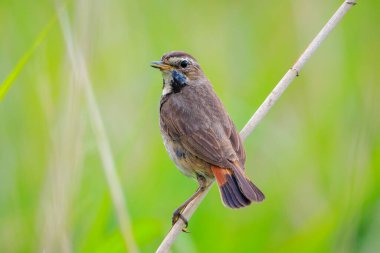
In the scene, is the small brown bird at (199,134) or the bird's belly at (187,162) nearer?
the small brown bird at (199,134)

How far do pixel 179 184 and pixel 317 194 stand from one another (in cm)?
104

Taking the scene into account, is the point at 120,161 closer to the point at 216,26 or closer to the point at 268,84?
the point at 268,84

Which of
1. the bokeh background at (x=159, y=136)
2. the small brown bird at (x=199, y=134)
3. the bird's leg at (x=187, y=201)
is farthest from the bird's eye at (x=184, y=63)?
the bird's leg at (x=187, y=201)

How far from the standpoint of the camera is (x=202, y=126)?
18.4 feet

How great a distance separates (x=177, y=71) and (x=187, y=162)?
2.54 feet

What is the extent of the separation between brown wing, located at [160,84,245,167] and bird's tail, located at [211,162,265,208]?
0.24 feet

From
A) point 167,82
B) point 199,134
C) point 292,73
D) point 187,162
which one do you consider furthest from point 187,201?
point 167,82

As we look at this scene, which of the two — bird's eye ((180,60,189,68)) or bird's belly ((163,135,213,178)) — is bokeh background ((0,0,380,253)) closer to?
bird's belly ((163,135,213,178))

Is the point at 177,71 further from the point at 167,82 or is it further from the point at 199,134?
the point at 199,134

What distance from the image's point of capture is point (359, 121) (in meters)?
5.23

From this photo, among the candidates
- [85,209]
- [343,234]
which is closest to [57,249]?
[85,209]

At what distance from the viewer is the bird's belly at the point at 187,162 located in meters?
5.42

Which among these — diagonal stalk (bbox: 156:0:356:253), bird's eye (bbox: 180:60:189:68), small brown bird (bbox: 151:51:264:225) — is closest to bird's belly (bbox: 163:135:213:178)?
small brown bird (bbox: 151:51:264:225)

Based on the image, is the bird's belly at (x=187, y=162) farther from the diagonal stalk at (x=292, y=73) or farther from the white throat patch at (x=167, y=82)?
the white throat patch at (x=167, y=82)
